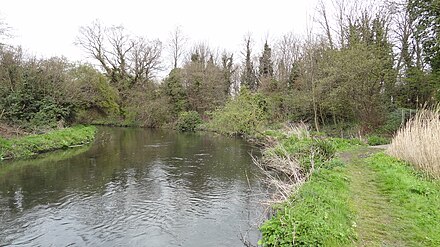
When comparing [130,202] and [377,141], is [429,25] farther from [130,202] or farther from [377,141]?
[130,202]

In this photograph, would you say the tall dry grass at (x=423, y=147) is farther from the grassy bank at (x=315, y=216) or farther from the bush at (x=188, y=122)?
the bush at (x=188, y=122)

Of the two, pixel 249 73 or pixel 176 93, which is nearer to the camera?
pixel 176 93

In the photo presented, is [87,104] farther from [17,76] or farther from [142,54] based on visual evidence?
[142,54]

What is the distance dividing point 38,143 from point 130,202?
10789 millimetres

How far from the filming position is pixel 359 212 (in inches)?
220

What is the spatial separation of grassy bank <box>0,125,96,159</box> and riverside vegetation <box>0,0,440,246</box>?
0.27ft

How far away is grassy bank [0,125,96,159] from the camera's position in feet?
47.8

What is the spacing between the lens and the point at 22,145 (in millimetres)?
15414

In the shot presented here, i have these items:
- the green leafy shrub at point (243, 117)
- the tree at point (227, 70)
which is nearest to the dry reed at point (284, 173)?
the green leafy shrub at point (243, 117)

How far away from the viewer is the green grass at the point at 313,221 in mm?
4496

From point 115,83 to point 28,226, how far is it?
3496 centimetres

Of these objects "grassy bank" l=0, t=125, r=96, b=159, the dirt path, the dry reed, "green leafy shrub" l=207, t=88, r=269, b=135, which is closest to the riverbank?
the dirt path

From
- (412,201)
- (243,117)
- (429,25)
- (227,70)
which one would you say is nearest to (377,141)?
(429,25)

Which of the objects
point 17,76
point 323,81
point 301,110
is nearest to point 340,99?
point 323,81
